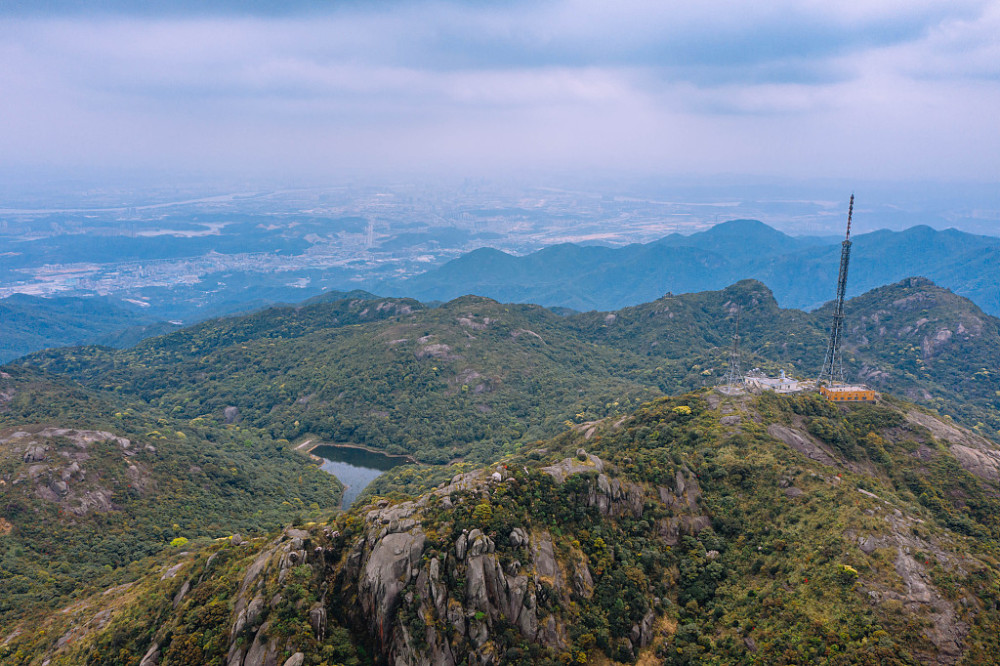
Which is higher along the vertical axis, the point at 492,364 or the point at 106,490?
the point at 106,490

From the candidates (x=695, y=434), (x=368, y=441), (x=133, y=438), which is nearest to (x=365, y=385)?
(x=368, y=441)

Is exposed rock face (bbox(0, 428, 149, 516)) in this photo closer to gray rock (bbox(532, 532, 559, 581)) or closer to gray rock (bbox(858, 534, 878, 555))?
gray rock (bbox(532, 532, 559, 581))

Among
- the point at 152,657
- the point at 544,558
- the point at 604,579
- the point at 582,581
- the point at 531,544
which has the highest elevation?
the point at 531,544

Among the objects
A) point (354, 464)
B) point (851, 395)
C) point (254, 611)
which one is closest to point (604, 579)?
point (254, 611)

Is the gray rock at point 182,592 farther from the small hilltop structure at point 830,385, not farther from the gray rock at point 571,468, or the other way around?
the small hilltop structure at point 830,385

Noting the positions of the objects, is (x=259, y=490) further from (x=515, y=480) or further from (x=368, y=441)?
(x=515, y=480)

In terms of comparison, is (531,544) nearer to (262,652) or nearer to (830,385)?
(262,652)
